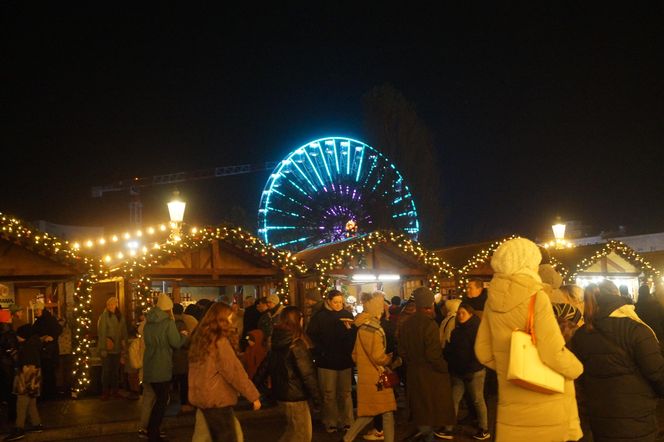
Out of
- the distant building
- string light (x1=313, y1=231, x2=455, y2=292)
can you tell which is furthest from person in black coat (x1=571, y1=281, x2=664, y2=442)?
the distant building

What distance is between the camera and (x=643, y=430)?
5.14 metres

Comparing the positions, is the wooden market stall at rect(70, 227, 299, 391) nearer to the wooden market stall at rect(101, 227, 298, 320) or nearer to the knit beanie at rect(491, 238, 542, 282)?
the wooden market stall at rect(101, 227, 298, 320)

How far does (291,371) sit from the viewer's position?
740cm

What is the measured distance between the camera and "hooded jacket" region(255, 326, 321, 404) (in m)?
7.36

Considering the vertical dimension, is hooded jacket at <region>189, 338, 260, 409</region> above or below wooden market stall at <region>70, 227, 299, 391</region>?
below

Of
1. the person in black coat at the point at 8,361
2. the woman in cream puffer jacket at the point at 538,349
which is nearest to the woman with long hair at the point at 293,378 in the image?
the woman in cream puffer jacket at the point at 538,349

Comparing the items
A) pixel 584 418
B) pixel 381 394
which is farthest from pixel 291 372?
pixel 584 418

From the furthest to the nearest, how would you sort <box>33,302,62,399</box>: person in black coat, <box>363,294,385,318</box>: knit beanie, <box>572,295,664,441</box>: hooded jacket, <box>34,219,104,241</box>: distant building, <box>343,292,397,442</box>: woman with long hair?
<box>34,219,104,241</box>: distant building < <box>33,302,62,399</box>: person in black coat < <box>363,294,385,318</box>: knit beanie < <box>343,292,397,442</box>: woman with long hair < <box>572,295,664,441</box>: hooded jacket

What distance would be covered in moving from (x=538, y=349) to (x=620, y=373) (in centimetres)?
113

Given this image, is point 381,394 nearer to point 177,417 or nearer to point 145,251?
point 177,417

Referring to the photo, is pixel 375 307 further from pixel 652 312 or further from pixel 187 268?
pixel 187 268

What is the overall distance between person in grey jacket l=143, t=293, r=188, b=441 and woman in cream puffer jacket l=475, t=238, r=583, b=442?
5.21 metres

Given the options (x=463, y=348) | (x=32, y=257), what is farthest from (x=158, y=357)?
(x=32, y=257)

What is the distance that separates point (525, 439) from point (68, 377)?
11054mm
